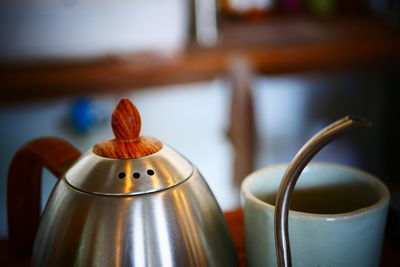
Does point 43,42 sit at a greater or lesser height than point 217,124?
greater

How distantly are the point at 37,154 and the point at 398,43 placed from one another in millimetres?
1324

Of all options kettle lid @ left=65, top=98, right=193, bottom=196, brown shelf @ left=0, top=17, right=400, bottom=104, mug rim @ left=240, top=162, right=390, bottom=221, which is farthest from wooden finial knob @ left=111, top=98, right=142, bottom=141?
brown shelf @ left=0, top=17, right=400, bottom=104

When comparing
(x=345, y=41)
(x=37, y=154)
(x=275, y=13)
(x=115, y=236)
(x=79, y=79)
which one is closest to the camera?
(x=115, y=236)

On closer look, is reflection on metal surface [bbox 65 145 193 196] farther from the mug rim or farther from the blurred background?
the blurred background

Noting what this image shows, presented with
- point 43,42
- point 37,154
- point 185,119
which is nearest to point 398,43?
point 185,119

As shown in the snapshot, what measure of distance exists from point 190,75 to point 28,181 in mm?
921

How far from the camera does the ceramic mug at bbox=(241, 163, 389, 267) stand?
400 mm

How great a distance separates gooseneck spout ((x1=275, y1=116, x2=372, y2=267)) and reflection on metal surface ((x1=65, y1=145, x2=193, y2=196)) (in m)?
0.09

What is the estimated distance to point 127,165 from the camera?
1.32ft

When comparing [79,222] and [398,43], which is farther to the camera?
[398,43]

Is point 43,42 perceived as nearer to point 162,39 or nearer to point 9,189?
point 162,39

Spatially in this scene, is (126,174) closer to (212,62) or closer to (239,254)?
(239,254)

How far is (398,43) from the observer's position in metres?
1.54

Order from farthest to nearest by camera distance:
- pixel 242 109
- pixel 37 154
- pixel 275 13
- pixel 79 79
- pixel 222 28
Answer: pixel 275 13 → pixel 222 28 → pixel 242 109 → pixel 79 79 → pixel 37 154
